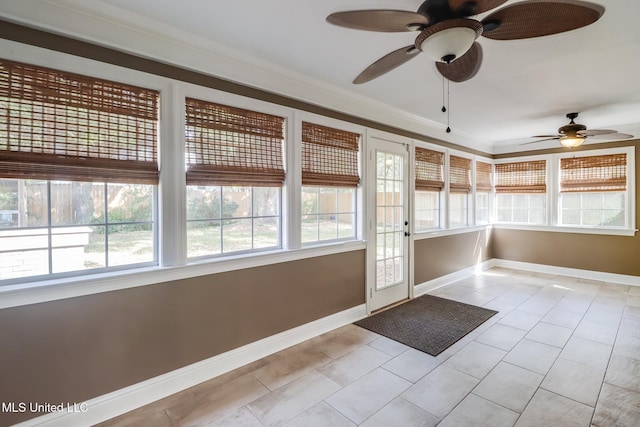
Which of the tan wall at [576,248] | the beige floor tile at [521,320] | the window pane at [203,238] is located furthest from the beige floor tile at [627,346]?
the window pane at [203,238]

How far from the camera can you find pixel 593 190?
203 inches

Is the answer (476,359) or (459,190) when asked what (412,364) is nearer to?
(476,359)

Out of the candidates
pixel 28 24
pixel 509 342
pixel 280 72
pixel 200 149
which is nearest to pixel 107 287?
pixel 200 149

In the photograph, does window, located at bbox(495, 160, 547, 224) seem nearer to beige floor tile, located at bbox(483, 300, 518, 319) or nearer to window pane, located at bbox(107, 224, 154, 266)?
beige floor tile, located at bbox(483, 300, 518, 319)

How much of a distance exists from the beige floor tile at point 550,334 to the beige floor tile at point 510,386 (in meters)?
0.75

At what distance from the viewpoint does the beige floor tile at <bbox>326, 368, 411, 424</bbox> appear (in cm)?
204

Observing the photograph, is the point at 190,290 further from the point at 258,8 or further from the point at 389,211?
the point at 389,211

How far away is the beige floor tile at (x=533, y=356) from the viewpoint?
2572mm

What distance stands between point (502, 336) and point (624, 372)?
89 cm

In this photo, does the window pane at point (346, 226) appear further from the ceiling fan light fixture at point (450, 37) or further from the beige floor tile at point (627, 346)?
the beige floor tile at point (627, 346)

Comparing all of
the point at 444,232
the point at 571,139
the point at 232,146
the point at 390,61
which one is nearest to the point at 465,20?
the point at 390,61

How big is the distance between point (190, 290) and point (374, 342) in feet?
5.94

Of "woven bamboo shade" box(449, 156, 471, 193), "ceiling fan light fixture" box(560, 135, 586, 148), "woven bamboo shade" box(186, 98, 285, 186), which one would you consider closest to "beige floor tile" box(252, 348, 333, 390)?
"woven bamboo shade" box(186, 98, 285, 186)

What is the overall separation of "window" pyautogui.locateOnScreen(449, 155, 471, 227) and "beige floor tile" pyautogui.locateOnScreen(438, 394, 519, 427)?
342 centimetres
